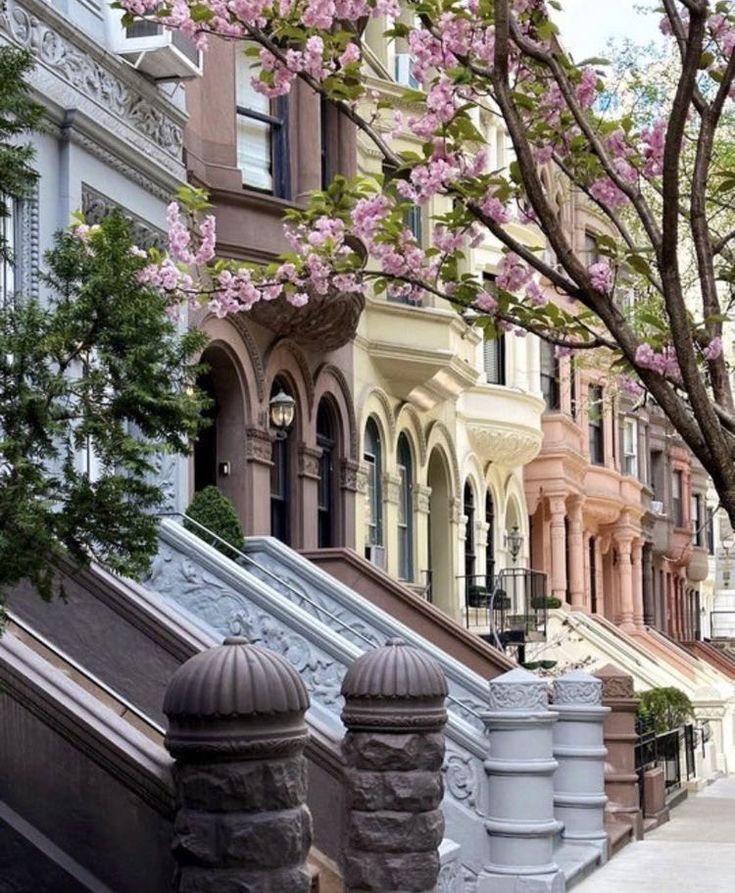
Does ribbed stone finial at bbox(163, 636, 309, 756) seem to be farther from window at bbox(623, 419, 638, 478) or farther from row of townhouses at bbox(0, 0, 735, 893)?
window at bbox(623, 419, 638, 478)

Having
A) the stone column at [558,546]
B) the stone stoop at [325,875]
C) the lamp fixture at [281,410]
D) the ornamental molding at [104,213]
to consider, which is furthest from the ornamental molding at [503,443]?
the stone stoop at [325,875]

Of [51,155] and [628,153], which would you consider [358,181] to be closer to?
[628,153]

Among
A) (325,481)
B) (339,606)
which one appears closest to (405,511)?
(325,481)

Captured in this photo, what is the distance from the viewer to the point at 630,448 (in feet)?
147

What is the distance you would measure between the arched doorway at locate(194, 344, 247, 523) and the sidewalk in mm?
5954

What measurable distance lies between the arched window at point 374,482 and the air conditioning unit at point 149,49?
387 inches

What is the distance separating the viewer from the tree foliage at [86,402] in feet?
22.5

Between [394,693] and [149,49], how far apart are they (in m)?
7.46

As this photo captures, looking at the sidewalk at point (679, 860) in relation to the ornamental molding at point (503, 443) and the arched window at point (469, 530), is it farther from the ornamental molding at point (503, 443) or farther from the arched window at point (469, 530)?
the ornamental molding at point (503, 443)

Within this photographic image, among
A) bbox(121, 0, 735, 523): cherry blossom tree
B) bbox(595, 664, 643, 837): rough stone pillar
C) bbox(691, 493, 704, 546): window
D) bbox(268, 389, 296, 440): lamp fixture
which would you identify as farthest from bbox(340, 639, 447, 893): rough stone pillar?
bbox(691, 493, 704, 546): window

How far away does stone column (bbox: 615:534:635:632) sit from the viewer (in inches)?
1716

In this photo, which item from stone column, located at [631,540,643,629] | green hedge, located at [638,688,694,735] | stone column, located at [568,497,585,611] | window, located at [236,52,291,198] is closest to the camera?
window, located at [236,52,291,198]

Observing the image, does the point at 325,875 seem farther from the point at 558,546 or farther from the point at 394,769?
the point at 558,546

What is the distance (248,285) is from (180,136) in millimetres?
6455
